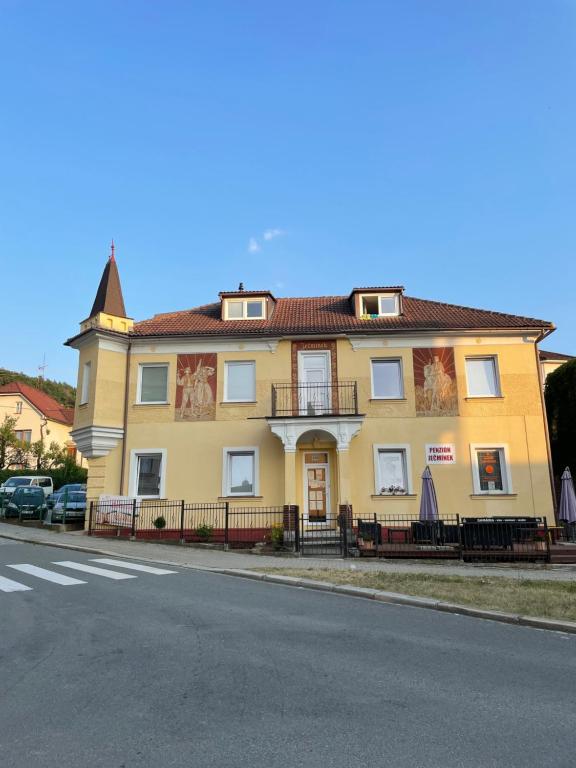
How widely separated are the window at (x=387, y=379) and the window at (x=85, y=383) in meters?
10.4

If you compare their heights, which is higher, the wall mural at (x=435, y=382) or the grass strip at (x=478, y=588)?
the wall mural at (x=435, y=382)

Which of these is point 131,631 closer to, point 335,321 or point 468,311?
point 335,321

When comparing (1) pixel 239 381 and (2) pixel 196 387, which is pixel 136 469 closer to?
(2) pixel 196 387

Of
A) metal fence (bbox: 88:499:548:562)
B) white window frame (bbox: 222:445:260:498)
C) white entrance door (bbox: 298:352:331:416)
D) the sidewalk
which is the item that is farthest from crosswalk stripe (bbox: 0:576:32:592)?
white entrance door (bbox: 298:352:331:416)

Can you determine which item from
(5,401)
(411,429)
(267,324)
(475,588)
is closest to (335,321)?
(267,324)

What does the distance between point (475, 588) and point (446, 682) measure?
213 inches

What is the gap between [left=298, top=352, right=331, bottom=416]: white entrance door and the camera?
2075 cm

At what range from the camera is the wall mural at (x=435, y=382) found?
20641mm

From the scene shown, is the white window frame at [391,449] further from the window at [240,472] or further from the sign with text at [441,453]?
the window at [240,472]

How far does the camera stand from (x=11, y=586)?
1050 centimetres

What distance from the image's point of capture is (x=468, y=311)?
74.6 feet

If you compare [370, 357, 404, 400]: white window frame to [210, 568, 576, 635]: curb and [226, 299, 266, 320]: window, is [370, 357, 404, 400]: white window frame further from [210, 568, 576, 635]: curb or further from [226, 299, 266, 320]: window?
[210, 568, 576, 635]: curb

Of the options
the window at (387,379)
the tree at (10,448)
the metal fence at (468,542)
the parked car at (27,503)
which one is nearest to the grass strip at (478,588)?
the metal fence at (468,542)

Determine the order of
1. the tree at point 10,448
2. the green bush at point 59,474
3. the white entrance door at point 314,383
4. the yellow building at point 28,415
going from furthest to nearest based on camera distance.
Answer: the yellow building at point 28,415, the tree at point 10,448, the green bush at point 59,474, the white entrance door at point 314,383
